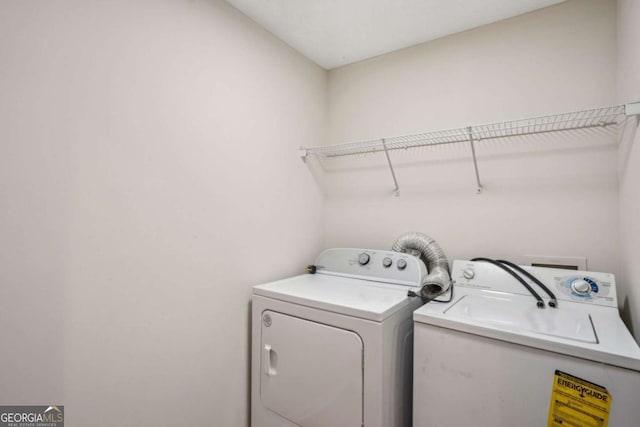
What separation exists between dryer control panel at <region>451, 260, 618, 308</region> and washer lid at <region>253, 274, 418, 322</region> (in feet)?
1.17

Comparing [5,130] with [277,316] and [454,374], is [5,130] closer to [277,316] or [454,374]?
[277,316]

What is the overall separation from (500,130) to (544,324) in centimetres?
107

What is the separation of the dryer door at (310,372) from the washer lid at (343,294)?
3.9 inches

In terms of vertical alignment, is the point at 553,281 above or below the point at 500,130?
below

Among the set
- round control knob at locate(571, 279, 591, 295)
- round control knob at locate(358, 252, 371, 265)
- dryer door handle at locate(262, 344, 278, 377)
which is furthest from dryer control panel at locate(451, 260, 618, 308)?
dryer door handle at locate(262, 344, 278, 377)

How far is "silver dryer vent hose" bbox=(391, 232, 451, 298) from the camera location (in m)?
1.42

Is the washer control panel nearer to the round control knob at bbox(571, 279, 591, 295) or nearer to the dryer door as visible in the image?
the round control knob at bbox(571, 279, 591, 295)

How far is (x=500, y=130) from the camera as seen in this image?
1.66 meters

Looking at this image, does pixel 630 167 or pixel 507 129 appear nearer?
pixel 630 167

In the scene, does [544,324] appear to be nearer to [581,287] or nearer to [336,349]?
[581,287]

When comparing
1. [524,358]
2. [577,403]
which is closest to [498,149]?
[524,358]

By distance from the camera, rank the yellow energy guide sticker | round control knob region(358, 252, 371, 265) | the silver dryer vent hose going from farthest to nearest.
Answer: round control knob region(358, 252, 371, 265) < the silver dryer vent hose < the yellow energy guide sticker

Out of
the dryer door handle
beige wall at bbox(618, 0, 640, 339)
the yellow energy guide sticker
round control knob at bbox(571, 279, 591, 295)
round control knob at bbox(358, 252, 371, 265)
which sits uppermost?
beige wall at bbox(618, 0, 640, 339)

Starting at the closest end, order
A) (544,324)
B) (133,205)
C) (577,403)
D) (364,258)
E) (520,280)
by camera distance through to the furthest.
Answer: (577,403)
(544,324)
(133,205)
(520,280)
(364,258)
